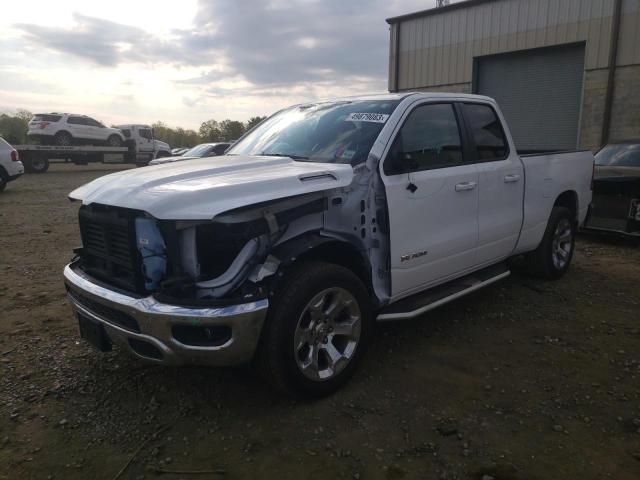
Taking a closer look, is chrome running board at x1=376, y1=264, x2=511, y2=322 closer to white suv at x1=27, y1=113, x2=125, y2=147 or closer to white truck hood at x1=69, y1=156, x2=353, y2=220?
white truck hood at x1=69, y1=156, x2=353, y2=220

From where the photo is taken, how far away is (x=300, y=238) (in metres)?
2.93

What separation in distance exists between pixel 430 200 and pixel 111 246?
2.19 meters

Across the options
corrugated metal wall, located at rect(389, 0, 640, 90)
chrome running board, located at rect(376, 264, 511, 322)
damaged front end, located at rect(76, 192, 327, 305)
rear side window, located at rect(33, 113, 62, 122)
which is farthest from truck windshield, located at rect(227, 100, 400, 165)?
rear side window, located at rect(33, 113, 62, 122)

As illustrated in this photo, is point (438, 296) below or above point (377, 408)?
above

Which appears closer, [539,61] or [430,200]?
[430,200]

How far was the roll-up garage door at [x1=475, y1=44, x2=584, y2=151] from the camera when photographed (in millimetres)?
14867

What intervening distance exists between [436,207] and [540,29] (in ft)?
46.4

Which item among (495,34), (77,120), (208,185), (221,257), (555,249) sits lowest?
(555,249)

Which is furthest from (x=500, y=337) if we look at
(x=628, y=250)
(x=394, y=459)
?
(x=628, y=250)

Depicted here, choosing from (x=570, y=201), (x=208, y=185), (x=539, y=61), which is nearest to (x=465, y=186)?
(x=208, y=185)

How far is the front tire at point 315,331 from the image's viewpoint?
275 cm

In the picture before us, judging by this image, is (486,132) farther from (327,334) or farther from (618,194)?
(618,194)

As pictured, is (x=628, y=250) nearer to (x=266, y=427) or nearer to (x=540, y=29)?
(x=266, y=427)

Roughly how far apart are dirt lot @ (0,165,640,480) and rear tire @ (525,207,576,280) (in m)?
0.87
